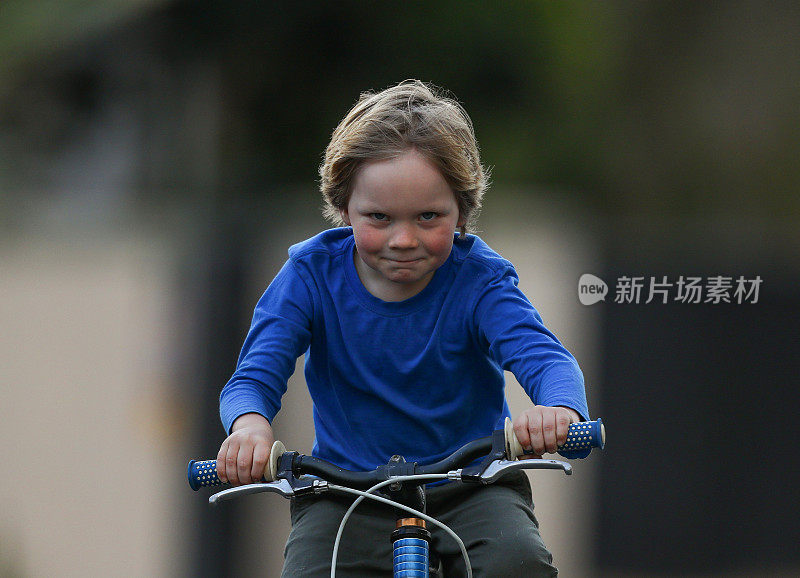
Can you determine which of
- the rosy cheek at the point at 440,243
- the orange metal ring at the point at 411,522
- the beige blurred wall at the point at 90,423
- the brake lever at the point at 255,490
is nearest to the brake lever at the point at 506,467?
the orange metal ring at the point at 411,522

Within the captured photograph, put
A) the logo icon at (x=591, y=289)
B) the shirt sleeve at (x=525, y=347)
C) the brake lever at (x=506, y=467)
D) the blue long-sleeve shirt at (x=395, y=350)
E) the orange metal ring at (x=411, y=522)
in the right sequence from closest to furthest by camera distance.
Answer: the brake lever at (x=506, y=467), the orange metal ring at (x=411, y=522), the shirt sleeve at (x=525, y=347), the blue long-sleeve shirt at (x=395, y=350), the logo icon at (x=591, y=289)

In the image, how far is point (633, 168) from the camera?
892 cm

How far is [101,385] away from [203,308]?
28.9 inches

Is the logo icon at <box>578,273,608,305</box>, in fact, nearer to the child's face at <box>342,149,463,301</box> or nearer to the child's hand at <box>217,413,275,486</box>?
the child's face at <box>342,149,463,301</box>

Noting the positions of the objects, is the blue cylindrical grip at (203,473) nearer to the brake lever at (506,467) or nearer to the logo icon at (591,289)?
the brake lever at (506,467)

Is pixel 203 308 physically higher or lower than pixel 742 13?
lower

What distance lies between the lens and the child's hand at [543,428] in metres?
1.96

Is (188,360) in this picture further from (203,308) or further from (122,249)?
(122,249)

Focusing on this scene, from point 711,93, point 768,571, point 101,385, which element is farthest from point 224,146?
point 768,571

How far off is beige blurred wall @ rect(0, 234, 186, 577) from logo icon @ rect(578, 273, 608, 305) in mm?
2029

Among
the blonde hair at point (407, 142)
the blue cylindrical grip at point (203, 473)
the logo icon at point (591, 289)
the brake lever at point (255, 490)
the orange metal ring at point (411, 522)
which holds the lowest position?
the orange metal ring at point (411, 522)

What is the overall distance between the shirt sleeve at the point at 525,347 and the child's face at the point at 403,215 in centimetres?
18

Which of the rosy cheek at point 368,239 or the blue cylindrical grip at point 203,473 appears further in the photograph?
the rosy cheek at point 368,239

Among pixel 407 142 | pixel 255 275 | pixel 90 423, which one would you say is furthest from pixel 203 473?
pixel 90 423
